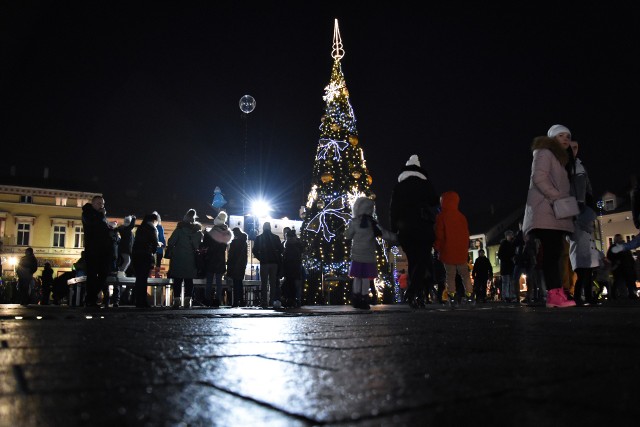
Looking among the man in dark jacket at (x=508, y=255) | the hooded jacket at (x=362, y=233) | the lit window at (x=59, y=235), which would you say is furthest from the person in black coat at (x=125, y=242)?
the lit window at (x=59, y=235)

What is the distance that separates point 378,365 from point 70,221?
166 feet

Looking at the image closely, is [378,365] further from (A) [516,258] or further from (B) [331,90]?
(B) [331,90]

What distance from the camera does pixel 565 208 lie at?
610 cm

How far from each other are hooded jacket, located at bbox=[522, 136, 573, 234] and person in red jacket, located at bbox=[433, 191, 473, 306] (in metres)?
2.33

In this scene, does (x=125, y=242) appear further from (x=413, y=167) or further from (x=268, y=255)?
(x=413, y=167)

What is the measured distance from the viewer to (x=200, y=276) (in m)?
11.9

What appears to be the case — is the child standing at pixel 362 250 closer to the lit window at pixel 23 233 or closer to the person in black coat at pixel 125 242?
the person in black coat at pixel 125 242

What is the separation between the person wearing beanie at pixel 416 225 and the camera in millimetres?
7977

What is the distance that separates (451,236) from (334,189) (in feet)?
36.0

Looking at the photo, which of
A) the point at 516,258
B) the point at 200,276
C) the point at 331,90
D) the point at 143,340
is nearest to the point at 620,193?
the point at 331,90

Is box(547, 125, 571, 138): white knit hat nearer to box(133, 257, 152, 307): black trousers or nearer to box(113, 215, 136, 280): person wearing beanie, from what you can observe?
box(133, 257, 152, 307): black trousers

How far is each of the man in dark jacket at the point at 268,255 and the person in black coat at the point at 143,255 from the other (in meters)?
2.36

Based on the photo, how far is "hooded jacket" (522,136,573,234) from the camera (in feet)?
20.5

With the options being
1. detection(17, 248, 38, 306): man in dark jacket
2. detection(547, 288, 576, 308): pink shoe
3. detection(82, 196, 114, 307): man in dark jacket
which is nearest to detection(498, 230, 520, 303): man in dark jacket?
detection(547, 288, 576, 308): pink shoe
